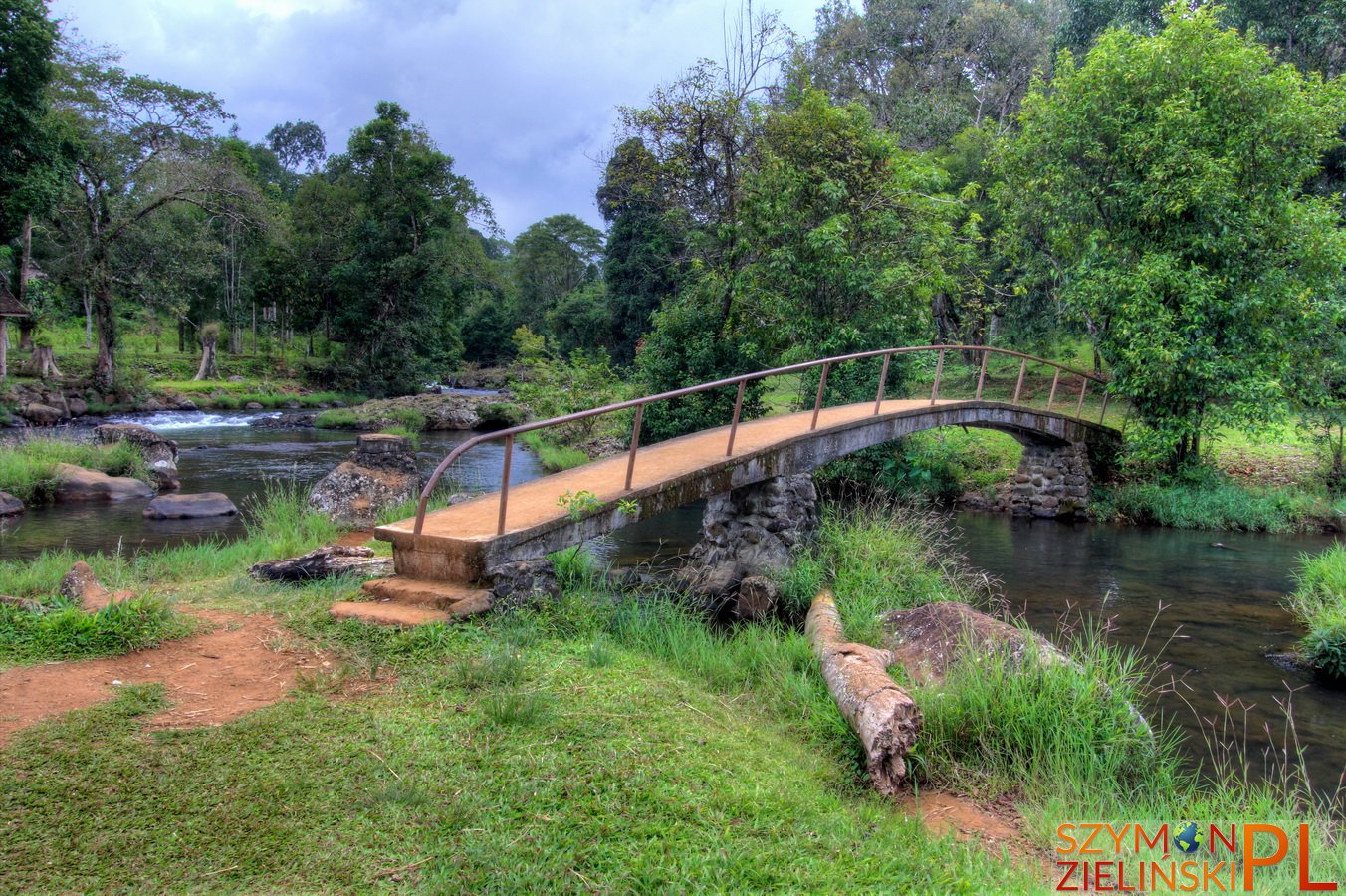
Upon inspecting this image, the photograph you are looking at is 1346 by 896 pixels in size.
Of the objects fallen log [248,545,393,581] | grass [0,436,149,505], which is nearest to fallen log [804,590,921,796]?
fallen log [248,545,393,581]

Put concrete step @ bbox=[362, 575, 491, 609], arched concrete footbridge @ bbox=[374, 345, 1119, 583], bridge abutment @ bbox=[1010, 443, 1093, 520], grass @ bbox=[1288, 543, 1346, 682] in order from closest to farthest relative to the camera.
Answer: concrete step @ bbox=[362, 575, 491, 609] → arched concrete footbridge @ bbox=[374, 345, 1119, 583] → grass @ bbox=[1288, 543, 1346, 682] → bridge abutment @ bbox=[1010, 443, 1093, 520]

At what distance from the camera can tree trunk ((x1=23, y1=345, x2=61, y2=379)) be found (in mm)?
30373

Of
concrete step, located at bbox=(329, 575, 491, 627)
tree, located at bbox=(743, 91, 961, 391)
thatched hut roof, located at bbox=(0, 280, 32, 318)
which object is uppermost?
tree, located at bbox=(743, 91, 961, 391)

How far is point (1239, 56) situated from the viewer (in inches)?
615

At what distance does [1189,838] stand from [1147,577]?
9.45 meters

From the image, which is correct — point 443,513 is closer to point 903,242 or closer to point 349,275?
point 903,242

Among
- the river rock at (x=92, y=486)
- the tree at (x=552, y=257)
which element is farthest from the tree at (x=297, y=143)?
the river rock at (x=92, y=486)

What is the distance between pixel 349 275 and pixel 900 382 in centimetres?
2986

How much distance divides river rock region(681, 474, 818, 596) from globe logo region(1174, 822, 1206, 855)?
5.93 meters

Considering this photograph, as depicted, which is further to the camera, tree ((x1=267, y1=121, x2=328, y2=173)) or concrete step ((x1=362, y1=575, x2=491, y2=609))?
tree ((x1=267, y1=121, x2=328, y2=173))

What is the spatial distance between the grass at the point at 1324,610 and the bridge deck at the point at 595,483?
5.92 m

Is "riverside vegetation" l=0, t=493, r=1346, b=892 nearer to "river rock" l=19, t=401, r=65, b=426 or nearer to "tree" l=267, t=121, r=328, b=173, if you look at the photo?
"river rock" l=19, t=401, r=65, b=426

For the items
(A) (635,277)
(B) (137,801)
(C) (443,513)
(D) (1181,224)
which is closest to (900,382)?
(D) (1181,224)

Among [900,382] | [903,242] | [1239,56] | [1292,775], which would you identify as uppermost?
[1239,56]
